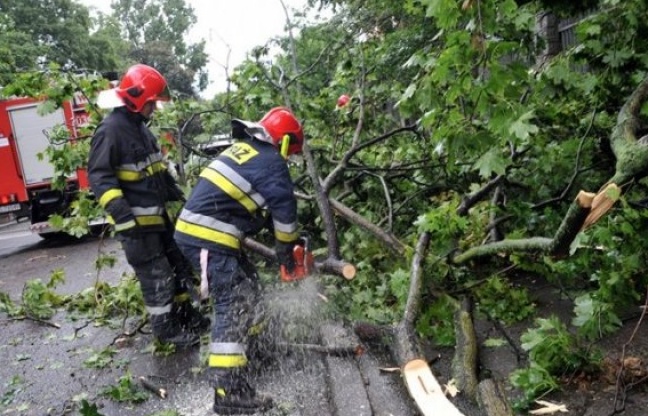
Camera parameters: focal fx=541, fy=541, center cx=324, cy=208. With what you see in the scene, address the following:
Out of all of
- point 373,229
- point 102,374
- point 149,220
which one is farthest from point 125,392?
point 373,229

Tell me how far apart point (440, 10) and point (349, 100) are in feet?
9.53

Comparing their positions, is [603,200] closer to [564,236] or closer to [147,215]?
[564,236]

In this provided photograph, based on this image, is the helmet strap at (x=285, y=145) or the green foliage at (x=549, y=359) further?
the helmet strap at (x=285, y=145)

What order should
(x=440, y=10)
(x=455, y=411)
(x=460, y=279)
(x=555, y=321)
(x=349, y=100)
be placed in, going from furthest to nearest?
(x=349, y=100) < (x=460, y=279) < (x=555, y=321) < (x=440, y=10) < (x=455, y=411)

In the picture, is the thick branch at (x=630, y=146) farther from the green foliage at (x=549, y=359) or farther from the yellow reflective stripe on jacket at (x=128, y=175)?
the yellow reflective stripe on jacket at (x=128, y=175)

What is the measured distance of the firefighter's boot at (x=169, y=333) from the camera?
12.6 feet

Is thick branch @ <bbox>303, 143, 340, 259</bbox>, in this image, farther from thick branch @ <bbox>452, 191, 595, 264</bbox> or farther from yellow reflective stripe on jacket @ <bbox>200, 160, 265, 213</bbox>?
thick branch @ <bbox>452, 191, 595, 264</bbox>

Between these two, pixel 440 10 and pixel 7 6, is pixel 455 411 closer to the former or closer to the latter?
pixel 440 10

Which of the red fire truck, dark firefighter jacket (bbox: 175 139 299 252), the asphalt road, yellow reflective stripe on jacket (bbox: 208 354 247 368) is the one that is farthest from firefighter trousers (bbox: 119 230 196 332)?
the red fire truck

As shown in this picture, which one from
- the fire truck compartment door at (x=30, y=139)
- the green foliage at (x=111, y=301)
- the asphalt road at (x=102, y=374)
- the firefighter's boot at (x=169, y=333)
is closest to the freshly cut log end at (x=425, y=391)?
the asphalt road at (x=102, y=374)

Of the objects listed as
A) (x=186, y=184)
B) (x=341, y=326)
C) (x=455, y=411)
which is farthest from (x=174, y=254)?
(x=455, y=411)

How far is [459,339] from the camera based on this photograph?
293 centimetres

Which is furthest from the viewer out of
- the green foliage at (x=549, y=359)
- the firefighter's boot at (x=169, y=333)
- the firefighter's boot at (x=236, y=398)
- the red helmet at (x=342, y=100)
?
the red helmet at (x=342, y=100)

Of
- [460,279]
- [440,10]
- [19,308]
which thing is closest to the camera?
[440,10]
